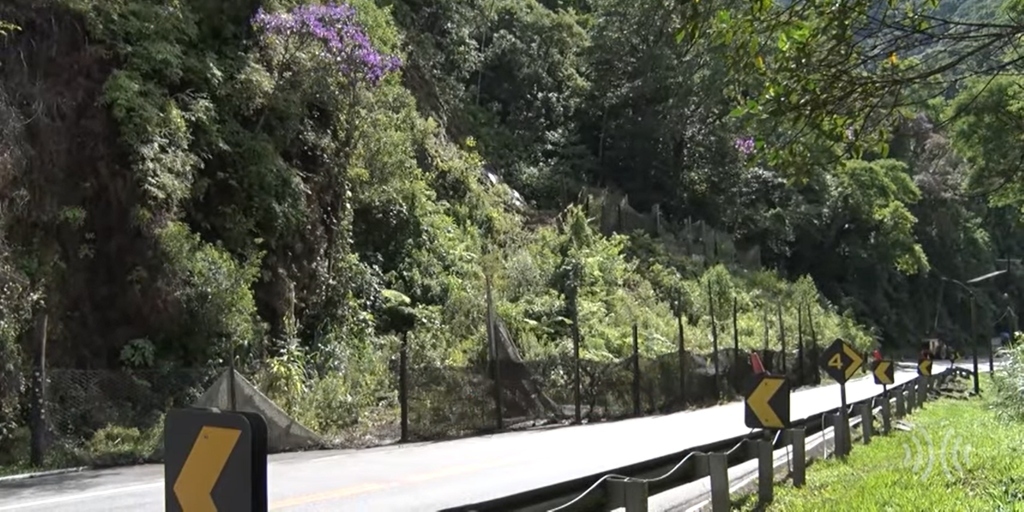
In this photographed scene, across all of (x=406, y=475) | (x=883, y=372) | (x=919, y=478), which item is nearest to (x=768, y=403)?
(x=919, y=478)

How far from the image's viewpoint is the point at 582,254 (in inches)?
1446

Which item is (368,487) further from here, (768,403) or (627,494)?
(627,494)

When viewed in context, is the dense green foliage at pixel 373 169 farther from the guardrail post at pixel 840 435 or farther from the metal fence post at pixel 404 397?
the guardrail post at pixel 840 435

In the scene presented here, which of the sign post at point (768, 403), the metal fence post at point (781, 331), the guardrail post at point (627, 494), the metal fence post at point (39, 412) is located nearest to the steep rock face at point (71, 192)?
the metal fence post at point (39, 412)

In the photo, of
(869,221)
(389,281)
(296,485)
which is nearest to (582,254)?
(389,281)

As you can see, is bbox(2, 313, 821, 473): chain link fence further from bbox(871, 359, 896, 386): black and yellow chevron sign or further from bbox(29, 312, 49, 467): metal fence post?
bbox(871, 359, 896, 386): black and yellow chevron sign

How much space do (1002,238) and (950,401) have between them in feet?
201

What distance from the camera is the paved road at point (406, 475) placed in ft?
33.1

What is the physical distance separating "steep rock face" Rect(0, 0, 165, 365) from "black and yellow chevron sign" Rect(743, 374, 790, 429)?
1243 centimetres

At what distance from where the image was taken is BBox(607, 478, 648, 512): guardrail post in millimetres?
5926

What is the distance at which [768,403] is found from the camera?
981 cm

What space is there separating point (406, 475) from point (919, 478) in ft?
21.8

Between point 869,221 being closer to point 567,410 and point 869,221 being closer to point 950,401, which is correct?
point 950,401

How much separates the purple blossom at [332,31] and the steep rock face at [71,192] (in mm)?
5085
